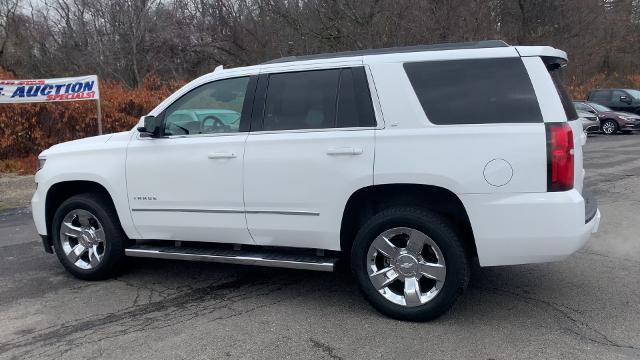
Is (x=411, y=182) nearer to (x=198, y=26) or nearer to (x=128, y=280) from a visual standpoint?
(x=128, y=280)

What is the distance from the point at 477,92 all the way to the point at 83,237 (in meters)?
3.82

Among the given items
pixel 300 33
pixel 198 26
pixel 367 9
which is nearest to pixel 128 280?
pixel 367 9

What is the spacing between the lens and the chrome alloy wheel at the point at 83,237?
5.41m

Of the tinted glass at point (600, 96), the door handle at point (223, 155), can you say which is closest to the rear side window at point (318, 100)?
the door handle at point (223, 155)

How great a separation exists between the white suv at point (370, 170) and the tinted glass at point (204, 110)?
0.05 feet

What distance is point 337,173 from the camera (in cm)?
432

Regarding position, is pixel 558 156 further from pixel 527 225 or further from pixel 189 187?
pixel 189 187

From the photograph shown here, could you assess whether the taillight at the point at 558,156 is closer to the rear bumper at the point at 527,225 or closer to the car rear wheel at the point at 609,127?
the rear bumper at the point at 527,225

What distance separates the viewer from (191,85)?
5055 millimetres

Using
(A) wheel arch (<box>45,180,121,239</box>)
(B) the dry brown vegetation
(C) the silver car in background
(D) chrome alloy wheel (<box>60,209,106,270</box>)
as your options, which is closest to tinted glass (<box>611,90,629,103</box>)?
(C) the silver car in background

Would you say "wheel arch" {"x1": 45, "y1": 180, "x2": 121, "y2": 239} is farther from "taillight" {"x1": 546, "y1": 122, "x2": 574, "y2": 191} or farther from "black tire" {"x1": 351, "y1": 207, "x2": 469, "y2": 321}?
"taillight" {"x1": 546, "y1": 122, "x2": 574, "y2": 191}

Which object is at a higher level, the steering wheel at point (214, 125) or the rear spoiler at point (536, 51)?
the rear spoiler at point (536, 51)

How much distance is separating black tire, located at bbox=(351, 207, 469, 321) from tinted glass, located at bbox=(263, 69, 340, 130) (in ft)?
2.87

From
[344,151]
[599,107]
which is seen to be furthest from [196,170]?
[599,107]
